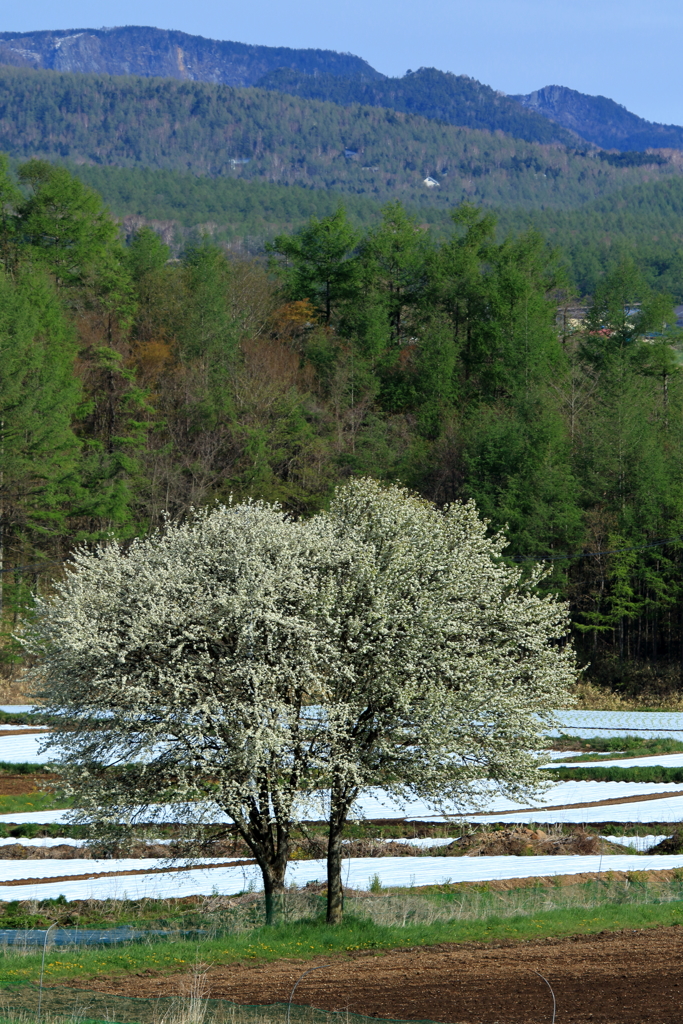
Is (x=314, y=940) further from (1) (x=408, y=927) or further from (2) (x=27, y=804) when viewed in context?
(2) (x=27, y=804)

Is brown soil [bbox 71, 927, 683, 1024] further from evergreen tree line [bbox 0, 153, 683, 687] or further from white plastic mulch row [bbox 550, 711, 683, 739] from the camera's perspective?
evergreen tree line [bbox 0, 153, 683, 687]

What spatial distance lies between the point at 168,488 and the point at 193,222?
358 feet

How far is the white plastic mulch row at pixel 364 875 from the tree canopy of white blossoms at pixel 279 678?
13.0 feet

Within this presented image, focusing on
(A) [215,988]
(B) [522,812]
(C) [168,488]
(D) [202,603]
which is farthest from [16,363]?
(A) [215,988]

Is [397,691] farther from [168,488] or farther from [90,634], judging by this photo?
[168,488]

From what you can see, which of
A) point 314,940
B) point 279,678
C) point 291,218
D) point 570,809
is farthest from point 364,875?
point 291,218

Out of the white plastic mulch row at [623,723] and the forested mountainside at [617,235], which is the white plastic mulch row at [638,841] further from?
the forested mountainside at [617,235]

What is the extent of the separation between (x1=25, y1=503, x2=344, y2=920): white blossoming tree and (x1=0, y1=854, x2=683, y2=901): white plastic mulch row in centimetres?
447

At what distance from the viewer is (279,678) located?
15.3m

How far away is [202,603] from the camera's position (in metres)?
15.4

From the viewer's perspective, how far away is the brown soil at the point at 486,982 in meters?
10.7

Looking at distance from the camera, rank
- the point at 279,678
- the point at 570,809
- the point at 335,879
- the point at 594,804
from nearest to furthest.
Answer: the point at 279,678 → the point at 335,879 → the point at 570,809 → the point at 594,804

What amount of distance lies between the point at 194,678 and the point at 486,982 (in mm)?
5921

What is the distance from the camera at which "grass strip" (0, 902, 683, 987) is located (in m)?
13.3
